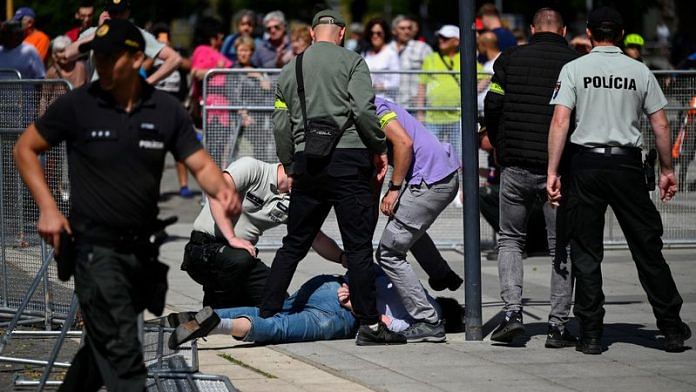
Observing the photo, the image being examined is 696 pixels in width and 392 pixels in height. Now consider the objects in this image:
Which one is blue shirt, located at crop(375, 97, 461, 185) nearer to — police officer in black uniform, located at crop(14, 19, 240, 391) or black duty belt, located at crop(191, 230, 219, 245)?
black duty belt, located at crop(191, 230, 219, 245)

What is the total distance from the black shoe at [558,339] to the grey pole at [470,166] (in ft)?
1.46

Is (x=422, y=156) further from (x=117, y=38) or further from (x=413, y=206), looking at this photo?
(x=117, y=38)

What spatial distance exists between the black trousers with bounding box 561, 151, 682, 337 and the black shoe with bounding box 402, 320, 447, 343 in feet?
2.91

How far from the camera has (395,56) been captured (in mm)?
15836

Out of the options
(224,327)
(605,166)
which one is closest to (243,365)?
(224,327)

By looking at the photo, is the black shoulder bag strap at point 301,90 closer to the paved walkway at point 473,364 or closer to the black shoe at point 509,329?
the paved walkway at point 473,364

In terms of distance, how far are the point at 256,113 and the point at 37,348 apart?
178 inches

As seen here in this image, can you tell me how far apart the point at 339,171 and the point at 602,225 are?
5.05 feet

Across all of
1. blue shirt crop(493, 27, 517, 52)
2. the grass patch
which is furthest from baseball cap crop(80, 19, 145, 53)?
blue shirt crop(493, 27, 517, 52)

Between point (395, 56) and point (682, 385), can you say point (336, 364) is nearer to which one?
point (682, 385)

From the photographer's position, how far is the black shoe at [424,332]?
7879mm

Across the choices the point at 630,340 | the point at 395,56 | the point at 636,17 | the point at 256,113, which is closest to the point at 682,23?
the point at 636,17

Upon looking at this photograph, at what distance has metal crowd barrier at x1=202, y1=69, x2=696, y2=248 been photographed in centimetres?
1163

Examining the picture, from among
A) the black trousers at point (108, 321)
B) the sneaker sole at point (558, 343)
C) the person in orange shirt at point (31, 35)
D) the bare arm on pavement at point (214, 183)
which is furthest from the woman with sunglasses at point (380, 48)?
the black trousers at point (108, 321)
